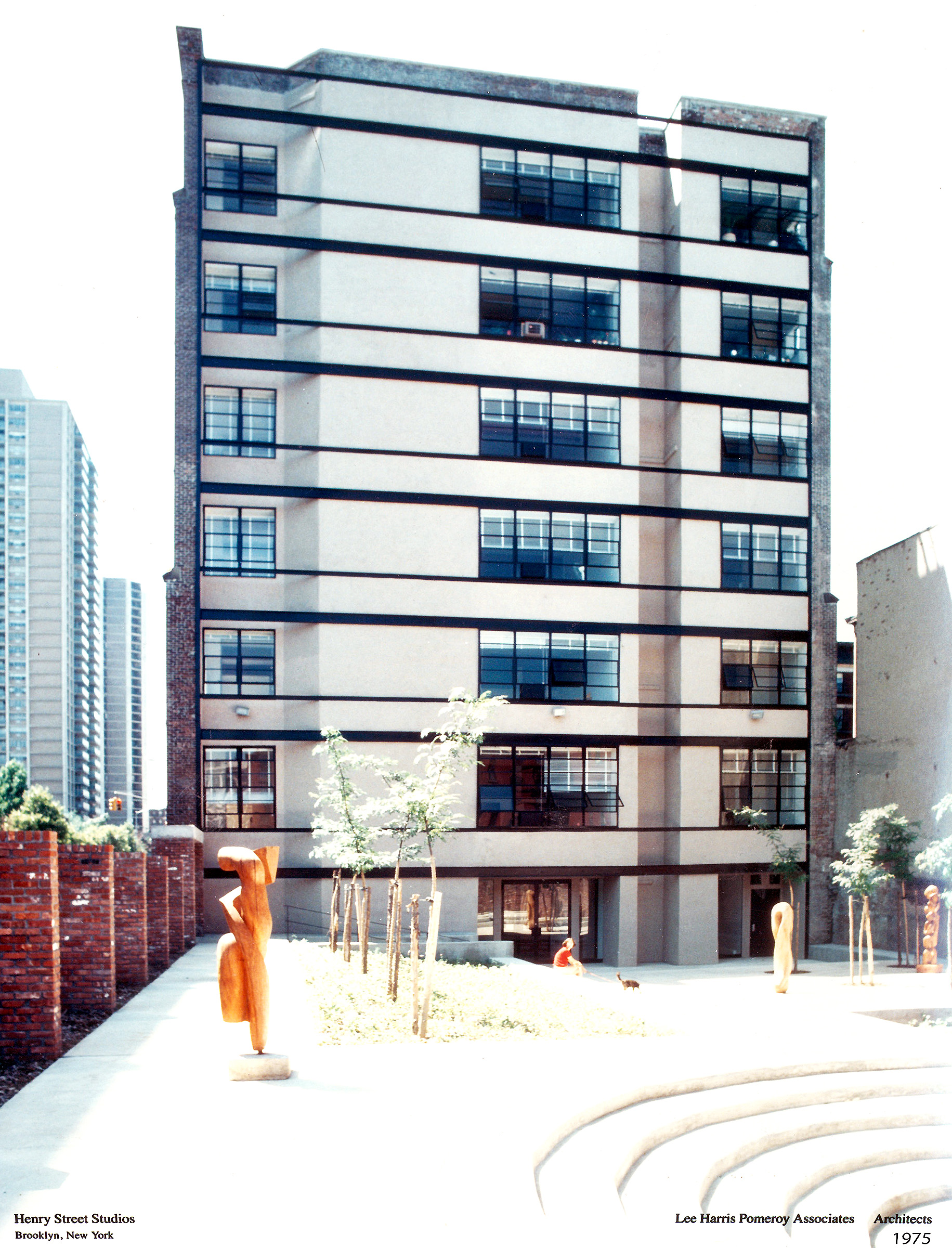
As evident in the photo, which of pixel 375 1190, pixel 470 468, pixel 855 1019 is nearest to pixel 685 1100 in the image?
pixel 375 1190

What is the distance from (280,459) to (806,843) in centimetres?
1953

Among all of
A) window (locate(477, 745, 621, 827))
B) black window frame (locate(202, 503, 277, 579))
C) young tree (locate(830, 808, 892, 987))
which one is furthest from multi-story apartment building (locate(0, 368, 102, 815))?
young tree (locate(830, 808, 892, 987))

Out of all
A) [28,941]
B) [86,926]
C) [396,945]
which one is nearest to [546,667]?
[396,945]

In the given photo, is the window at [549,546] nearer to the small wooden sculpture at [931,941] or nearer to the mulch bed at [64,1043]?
the small wooden sculpture at [931,941]

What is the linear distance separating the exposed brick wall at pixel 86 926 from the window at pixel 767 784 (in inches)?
852

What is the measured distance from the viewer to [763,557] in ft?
105

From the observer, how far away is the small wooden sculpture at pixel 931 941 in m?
25.1

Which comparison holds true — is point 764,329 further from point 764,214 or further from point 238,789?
point 238,789

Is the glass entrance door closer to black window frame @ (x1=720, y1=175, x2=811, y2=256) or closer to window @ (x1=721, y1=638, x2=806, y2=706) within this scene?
window @ (x1=721, y1=638, x2=806, y2=706)

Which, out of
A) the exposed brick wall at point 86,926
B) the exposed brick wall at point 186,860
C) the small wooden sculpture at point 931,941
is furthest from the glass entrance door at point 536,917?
the exposed brick wall at point 86,926

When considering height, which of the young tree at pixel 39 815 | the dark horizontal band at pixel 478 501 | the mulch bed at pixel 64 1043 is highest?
the dark horizontal band at pixel 478 501

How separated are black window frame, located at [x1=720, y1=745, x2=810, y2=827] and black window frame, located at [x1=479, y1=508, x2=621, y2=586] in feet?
21.9

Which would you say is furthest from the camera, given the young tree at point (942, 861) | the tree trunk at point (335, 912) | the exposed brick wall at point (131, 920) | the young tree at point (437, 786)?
the tree trunk at point (335, 912)

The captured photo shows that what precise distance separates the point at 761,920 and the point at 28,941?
2642cm
